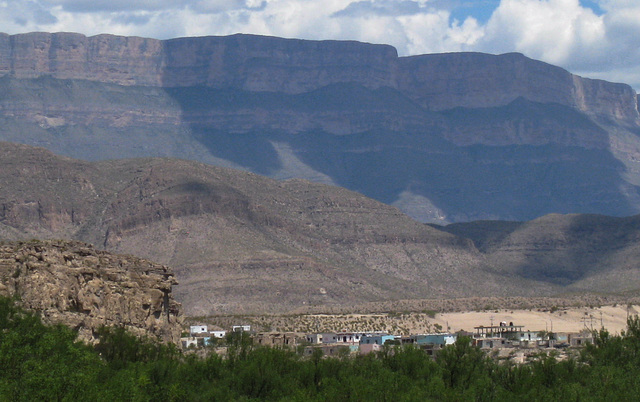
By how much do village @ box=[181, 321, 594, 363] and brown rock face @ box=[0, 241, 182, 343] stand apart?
34.4 feet

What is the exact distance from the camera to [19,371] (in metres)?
63.4

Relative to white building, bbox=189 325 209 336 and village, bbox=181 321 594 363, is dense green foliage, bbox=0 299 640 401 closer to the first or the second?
village, bbox=181 321 594 363

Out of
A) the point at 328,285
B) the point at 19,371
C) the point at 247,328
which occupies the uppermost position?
the point at 328,285

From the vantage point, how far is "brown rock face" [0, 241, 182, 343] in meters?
79.1

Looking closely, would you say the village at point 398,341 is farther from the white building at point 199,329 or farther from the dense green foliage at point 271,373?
the dense green foliage at point 271,373

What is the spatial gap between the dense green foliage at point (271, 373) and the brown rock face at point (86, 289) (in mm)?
2042

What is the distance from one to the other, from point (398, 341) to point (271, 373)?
1282 inches

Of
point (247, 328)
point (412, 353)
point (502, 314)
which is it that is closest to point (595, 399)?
point (412, 353)

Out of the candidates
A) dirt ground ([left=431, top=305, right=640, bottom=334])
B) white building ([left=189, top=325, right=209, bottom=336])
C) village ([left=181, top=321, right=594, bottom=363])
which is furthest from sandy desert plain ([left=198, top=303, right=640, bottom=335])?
village ([left=181, top=321, right=594, bottom=363])

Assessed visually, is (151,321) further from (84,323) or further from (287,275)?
(287,275)

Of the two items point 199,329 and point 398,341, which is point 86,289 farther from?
point 199,329

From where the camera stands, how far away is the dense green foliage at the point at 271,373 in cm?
6350

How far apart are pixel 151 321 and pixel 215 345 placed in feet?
56.4

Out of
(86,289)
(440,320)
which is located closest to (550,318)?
(440,320)
